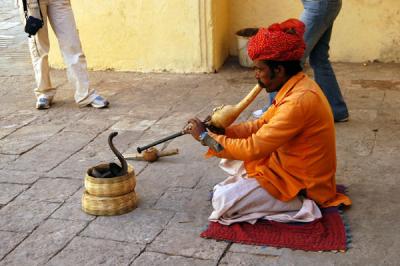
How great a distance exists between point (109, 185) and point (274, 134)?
0.93 m

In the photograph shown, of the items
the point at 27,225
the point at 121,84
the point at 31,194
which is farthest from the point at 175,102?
the point at 27,225

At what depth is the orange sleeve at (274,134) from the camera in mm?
3133

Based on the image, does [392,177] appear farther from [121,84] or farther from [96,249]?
[121,84]

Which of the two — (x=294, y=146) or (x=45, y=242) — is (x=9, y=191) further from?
(x=294, y=146)

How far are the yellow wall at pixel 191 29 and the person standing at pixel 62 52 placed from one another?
1.07 metres

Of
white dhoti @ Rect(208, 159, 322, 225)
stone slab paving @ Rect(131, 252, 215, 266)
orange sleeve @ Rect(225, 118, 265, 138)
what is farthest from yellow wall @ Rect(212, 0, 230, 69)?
stone slab paving @ Rect(131, 252, 215, 266)

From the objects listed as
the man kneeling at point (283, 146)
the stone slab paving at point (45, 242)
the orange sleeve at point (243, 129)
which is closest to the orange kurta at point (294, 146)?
the man kneeling at point (283, 146)

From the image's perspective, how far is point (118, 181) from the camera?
135 inches

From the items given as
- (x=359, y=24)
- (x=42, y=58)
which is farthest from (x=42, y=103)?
(x=359, y=24)

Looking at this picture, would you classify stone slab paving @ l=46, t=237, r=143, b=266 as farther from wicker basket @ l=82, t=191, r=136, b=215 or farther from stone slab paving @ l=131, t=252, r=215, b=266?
wicker basket @ l=82, t=191, r=136, b=215

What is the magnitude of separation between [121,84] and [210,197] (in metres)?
2.80

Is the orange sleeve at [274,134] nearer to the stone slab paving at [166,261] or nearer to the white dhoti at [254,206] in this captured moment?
the white dhoti at [254,206]

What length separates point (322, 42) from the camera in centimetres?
475

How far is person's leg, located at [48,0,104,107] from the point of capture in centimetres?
533
